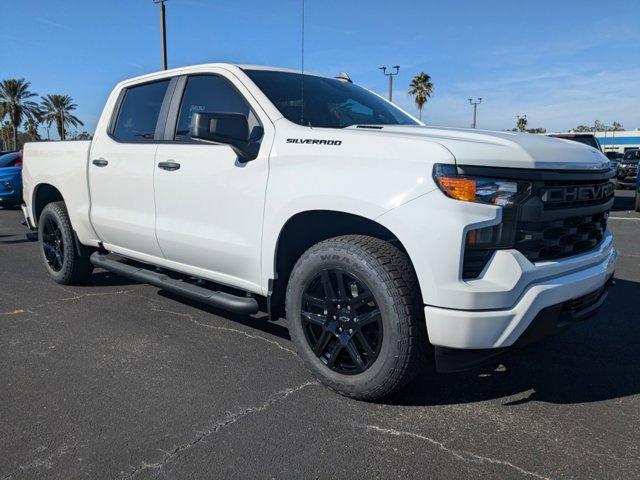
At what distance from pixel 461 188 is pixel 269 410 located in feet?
5.09

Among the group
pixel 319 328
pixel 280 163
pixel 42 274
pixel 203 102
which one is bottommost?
pixel 42 274

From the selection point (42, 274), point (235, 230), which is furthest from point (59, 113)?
point (235, 230)

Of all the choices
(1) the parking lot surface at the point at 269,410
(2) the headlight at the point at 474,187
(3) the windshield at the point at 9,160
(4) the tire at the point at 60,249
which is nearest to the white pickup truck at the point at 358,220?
(2) the headlight at the point at 474,187

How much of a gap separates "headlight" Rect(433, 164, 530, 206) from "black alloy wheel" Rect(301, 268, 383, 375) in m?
0.68

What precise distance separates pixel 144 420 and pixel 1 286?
3.72 metres

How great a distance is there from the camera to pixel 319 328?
3225 mm

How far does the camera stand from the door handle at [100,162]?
4586mm

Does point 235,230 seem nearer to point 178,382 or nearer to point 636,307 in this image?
point 178,382

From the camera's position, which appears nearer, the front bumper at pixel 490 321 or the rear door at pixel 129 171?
the front bumper at pixel 490 321

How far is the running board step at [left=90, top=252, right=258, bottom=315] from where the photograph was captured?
138 inches

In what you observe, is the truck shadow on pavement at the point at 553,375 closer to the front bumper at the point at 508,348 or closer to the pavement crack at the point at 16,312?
the front bumper at the point at 508,348

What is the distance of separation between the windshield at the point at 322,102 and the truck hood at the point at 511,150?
0.70 meters

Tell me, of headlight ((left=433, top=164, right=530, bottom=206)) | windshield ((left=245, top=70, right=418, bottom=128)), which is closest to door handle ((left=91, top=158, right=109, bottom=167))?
windshield ((left=245, top=70, right=418, bottom=128))

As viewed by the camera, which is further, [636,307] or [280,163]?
[636,307]
